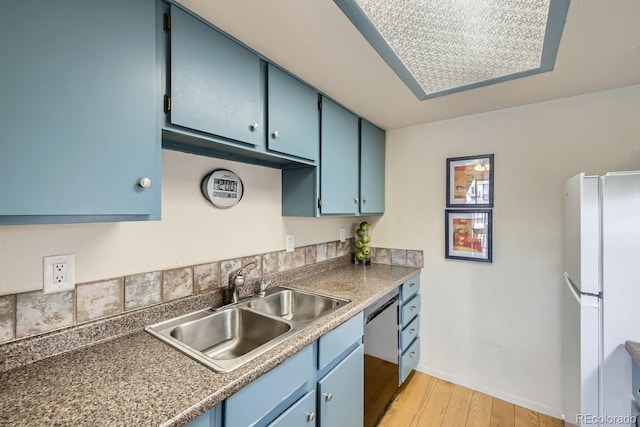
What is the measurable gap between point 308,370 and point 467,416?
1.50 m

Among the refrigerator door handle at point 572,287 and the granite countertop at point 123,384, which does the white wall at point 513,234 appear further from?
the granite countertop at point 123,384

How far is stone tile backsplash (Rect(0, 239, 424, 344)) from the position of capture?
0.89m

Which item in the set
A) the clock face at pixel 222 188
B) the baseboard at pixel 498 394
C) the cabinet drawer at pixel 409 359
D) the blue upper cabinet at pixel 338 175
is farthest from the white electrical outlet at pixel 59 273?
the baseboard at pixel 498 394

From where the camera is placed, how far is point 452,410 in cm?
194

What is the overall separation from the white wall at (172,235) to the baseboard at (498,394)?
1.58m

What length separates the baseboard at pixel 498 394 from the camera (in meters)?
1.89

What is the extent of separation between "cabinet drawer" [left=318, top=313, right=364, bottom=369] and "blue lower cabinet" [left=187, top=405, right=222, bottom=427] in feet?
1.56

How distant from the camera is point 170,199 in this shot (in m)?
1.28

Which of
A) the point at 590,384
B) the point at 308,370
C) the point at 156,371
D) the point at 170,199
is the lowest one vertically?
the point at 590,384

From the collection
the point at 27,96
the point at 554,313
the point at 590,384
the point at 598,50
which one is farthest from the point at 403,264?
the point at 27,96

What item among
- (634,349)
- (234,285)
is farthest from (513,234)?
(234,285)

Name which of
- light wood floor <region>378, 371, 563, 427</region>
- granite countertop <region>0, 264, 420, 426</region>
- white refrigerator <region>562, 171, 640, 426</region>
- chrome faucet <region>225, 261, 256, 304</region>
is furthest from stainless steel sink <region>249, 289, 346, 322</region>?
white refrigerator <region>562, 171, 640, 426</region>

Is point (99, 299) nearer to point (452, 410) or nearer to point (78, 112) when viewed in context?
point (78, 112)

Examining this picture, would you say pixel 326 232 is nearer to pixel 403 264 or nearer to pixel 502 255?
pixel 403 264
